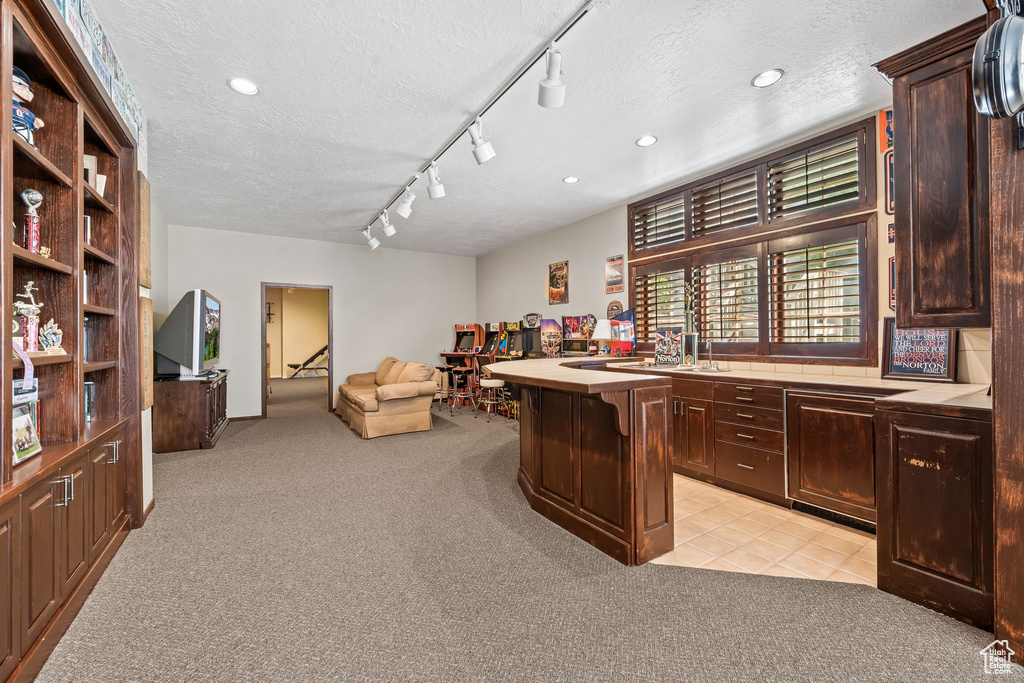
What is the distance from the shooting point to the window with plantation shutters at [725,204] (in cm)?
390

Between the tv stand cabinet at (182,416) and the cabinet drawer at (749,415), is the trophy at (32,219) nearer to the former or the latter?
the tv stand cabinet at (182,416)

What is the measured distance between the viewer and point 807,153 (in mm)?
3512

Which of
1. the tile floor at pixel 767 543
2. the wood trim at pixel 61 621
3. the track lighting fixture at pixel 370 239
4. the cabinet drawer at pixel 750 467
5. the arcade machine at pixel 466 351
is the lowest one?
the tile floor at pixel 767 543

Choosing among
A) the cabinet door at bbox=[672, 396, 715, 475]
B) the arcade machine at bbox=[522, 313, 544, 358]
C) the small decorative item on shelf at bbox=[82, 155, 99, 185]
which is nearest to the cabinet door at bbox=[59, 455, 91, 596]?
the small decorative item on shelf at bbox=[82, 155, 99, 185]

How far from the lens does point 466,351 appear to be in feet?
26.0

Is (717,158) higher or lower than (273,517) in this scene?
higher

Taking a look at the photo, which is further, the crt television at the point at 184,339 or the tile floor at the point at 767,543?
the crt television at the point at 184,339

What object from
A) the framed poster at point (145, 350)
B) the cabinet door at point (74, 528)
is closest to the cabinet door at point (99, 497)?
the cabinet door at point (74, 528)

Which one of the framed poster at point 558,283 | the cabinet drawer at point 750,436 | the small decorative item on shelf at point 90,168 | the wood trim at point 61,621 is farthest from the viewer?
the framed poster at point 558,283

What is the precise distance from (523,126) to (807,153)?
2.31 metres

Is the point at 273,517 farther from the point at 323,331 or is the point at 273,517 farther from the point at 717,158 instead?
the point at 323,331

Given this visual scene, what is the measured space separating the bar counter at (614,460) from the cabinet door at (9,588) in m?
2.11

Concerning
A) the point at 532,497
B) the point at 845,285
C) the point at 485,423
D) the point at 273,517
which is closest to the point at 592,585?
the point at 532,497

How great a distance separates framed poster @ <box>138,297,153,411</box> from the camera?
282cm
